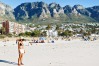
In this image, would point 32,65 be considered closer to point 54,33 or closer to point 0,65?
point 0,65

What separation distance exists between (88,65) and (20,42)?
365 centimetres

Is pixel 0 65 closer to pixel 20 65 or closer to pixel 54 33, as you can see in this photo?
pixel 20 65

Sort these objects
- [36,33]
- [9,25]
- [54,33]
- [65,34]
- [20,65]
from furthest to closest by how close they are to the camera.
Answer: [9,25], [54,33], [65,34], [36,33], [20,65]

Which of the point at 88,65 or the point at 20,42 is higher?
the point at 20,42

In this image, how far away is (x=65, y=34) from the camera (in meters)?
158

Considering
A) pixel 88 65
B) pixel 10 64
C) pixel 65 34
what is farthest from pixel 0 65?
pixel 65 34

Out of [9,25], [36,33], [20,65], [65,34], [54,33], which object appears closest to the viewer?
[20,65]

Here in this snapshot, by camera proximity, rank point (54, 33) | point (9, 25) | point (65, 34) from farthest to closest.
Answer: point (9, 25), point (54, 33), point (65, 34)

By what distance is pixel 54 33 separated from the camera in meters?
171

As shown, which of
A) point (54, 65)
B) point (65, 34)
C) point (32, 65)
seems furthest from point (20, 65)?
point (65, 34)

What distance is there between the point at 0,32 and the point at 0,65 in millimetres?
132866

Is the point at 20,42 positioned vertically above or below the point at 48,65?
above

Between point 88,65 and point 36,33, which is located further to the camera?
point 36,33

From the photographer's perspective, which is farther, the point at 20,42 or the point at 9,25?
the point at 9,25
